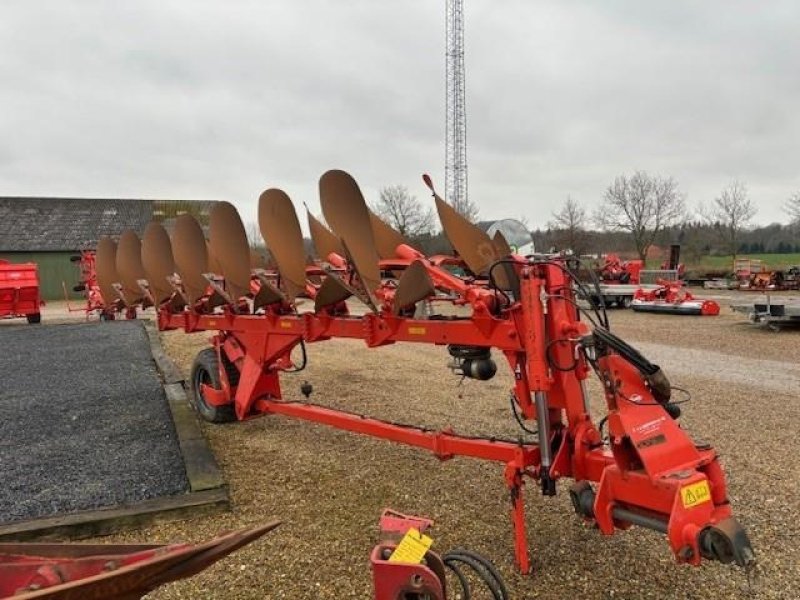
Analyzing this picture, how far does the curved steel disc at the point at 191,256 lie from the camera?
607 centimetres

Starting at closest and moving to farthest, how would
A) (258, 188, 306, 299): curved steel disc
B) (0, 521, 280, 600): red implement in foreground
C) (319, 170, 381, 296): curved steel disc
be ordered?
(0, 521, 280, 600): red implement in foreground → (319, 170, 381, 296): curved steel disc → (258, 188, 306, 299): curved steel disc

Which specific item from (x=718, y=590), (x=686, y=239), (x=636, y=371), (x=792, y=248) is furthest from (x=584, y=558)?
(x=792, y=248)

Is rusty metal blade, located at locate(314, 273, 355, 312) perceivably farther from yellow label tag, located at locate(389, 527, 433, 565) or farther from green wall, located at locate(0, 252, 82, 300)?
Answer: green wall, located at locate(0, 252, 82, 300)

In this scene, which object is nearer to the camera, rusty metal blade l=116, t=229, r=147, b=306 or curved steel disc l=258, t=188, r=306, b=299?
curved steel disc l=258, t=188, r=306, b=299

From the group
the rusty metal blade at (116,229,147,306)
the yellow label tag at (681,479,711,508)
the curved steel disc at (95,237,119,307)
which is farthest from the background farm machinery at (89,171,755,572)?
the curved steel disc at (95,237,119,307)

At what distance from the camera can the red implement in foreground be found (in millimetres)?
1936

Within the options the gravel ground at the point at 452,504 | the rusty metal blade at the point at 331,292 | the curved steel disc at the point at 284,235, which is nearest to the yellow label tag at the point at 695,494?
the gravel ground at the point at 452,504

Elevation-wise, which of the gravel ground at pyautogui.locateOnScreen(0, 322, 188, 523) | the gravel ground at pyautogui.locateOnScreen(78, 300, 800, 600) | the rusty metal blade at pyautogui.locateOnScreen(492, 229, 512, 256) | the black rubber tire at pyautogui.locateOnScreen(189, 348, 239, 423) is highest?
the rusty metal blade at pyautogui.locateOnScreen(492, 229, 512, 256)

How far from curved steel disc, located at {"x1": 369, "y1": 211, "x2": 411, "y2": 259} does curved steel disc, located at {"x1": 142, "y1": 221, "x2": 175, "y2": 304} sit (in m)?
2.89

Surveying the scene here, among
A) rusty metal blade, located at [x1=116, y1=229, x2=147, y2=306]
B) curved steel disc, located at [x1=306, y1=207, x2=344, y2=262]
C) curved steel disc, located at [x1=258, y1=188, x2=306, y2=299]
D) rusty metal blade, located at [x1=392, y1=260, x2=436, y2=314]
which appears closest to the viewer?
rusty metal blade, located at [x1=392, y1=260, x2=436, y2=314]

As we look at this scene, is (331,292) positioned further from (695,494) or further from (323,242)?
(695,494)

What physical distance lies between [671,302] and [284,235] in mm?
16525

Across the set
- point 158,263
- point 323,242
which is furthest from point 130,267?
point 323,242

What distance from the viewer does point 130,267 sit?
741 cm
